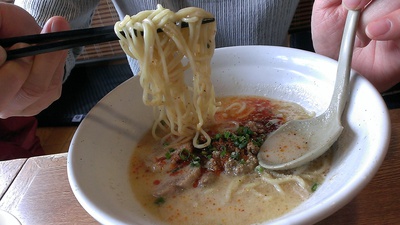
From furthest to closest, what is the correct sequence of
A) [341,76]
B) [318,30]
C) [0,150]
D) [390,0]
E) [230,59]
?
[0,150], [230,59], [318,30], [341,76], [390,0]

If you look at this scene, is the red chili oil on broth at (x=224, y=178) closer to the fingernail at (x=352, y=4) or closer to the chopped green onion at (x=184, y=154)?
the chopped green onion at (x=184, y=154)

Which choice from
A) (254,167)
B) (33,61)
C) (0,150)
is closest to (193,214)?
(254,167)

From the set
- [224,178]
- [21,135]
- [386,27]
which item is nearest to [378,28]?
[386,27]

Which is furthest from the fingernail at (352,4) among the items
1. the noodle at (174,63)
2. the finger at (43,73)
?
the finger at (43,73)

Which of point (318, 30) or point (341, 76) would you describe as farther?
point (318, 30)

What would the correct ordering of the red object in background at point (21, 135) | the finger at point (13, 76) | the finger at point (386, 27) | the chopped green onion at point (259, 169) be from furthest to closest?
the red object in background at point (21, 135), the chopped green onion at point (259, 169), the finger at point (13, 76), the finger at point (386, 27)

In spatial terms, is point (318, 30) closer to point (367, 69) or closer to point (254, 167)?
point (367, 69)

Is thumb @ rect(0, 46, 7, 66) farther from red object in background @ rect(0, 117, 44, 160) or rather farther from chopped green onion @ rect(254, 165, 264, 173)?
red object in background @ rect(0, 117, 44, 160)

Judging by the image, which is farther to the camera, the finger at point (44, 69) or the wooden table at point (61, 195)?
the finger at point (44, 69)
